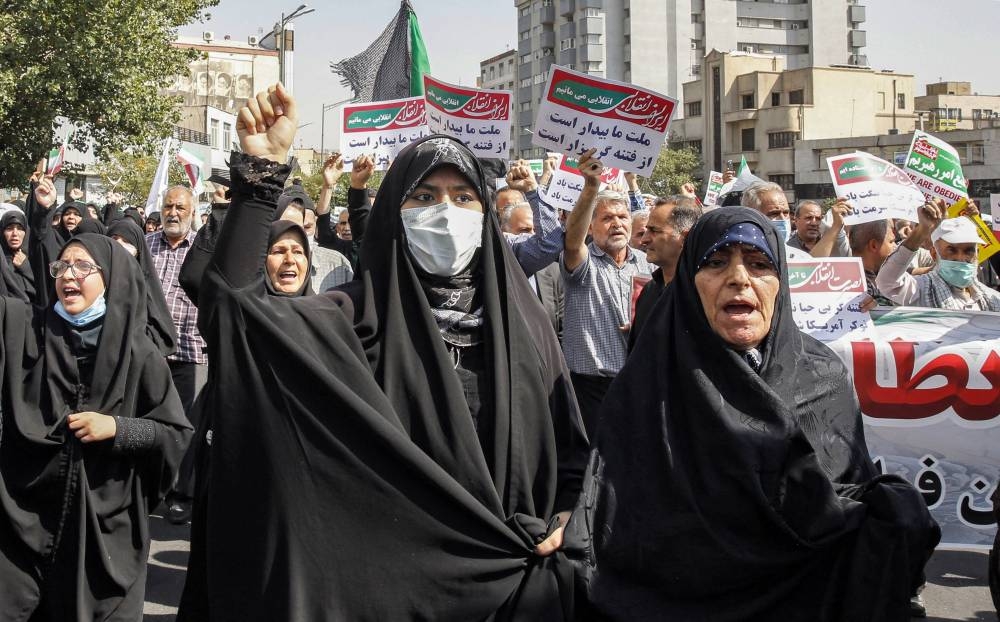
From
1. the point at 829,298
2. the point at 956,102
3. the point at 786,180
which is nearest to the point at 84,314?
the point at 829,298

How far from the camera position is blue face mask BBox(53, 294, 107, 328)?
13.1ft

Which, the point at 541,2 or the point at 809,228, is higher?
the point at 541,2

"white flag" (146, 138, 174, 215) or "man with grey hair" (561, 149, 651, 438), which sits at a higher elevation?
"white flag" (146, 138, 174, 215)

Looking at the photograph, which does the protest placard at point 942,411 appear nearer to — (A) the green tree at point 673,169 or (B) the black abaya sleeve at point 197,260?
(B) the black abaya sleeve at point 197,260

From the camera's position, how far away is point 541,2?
88812mm

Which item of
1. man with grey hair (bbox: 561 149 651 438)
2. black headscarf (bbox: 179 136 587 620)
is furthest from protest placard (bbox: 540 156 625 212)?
black headscarf (bbox: 179 136 587 620)

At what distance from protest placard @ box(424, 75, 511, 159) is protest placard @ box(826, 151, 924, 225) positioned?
2062 millimetres

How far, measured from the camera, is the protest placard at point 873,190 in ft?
22.5

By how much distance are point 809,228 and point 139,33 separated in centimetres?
1431

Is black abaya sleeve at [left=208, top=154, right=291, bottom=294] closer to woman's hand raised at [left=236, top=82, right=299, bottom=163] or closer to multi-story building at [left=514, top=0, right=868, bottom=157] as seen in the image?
woman's hand raised at [left=236, top=82, right=299, bottom=163]

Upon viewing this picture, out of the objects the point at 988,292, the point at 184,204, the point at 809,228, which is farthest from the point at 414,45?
the point at 988,292

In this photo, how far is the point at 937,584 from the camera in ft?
17.6

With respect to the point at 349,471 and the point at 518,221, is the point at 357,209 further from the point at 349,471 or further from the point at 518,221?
the point at 349,471

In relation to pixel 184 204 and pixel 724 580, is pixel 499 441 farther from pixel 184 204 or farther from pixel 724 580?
pixel 184 204
